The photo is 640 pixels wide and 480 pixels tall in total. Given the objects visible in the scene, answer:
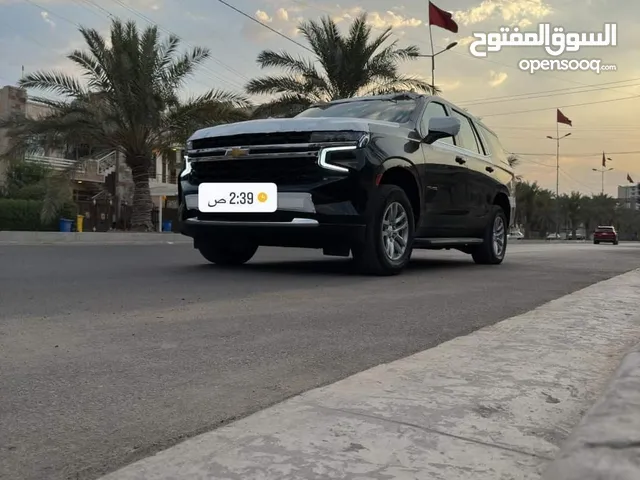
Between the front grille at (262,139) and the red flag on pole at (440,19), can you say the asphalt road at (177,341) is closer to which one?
the front grille at (262,139)

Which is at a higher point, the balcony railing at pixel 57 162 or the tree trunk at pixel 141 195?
the balcony railing at pixel 57 162

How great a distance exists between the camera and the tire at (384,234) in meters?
5.62

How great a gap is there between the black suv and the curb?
11.0 ft

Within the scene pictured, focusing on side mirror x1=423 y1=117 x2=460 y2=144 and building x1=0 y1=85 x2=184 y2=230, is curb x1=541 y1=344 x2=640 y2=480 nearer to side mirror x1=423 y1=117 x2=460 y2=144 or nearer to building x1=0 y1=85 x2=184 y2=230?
side mirror x1=423 y1=117 x2=460 y2=144

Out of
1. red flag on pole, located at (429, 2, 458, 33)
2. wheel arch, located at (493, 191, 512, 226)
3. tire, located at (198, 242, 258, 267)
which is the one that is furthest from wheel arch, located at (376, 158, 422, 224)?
red flag on pole, located at (429, 2, 458, 33)

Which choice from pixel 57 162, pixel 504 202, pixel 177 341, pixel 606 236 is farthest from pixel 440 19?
pixel 177 341

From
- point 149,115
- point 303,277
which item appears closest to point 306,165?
point 303,277

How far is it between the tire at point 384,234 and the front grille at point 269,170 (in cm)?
61

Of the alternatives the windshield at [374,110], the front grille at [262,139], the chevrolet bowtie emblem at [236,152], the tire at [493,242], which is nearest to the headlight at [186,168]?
the front grille at [262,139]

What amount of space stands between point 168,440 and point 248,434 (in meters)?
0.24

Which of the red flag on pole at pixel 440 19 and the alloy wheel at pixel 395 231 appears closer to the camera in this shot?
the alloy wheel at pixel 395 231

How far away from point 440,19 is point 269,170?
85.3 ft

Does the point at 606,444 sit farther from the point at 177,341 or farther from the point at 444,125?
the point at 444,125

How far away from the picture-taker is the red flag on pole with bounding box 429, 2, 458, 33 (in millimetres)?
28938
